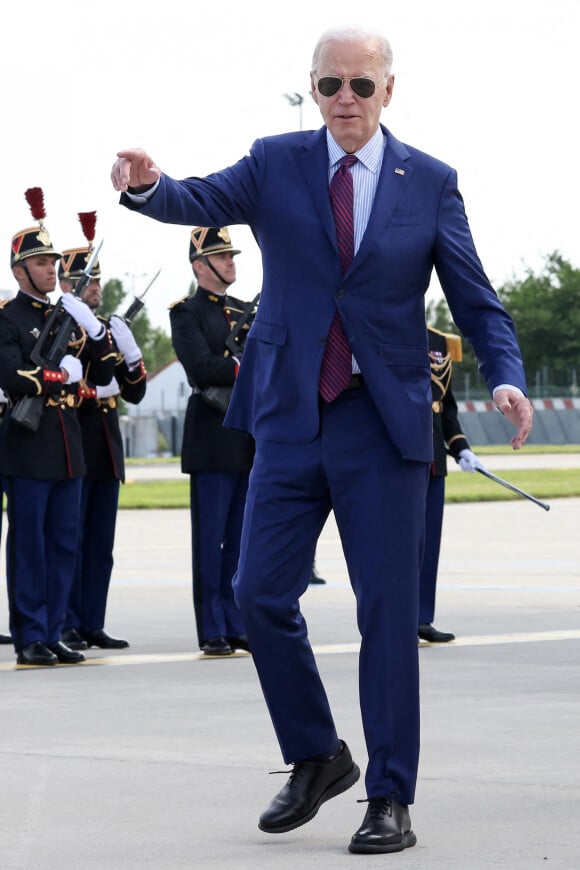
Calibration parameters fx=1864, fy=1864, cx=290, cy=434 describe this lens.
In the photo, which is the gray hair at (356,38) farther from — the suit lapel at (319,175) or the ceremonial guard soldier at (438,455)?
the ceremonial guard soldier at (438,455)

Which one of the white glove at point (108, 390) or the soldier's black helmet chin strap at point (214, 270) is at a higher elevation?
the soldier's black helmet chin strap at point (214, 270)

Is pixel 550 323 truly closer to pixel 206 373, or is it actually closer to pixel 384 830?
pixel 206 373

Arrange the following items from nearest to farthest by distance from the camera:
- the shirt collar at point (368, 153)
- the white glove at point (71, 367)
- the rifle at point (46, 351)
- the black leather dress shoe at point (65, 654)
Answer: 1. the shirt collar at point (368, 153)
2. the black leather dress shoe at point (65, 654)
3. the rifle at point (46, 351)
4. the white glove at point (71, 367)

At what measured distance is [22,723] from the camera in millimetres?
7121

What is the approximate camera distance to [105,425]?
10148mm

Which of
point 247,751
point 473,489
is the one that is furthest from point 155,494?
point 247,751

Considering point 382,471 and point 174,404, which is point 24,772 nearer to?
point 382,471

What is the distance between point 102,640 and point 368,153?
5.27 metres

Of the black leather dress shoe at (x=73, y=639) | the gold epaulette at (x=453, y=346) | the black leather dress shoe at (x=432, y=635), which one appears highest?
the gold epaulette at (x=453, y=346)

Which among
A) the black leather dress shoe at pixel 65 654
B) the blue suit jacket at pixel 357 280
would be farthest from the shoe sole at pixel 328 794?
the black leather dress shoe at pixel 65 654

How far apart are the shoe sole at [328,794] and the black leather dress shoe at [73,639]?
190 inches

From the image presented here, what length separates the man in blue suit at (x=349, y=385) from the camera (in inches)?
197

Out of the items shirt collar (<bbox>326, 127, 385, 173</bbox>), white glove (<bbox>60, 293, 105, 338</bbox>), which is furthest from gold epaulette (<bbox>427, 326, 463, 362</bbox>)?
shirt collar (<bbox>326, 127, 385, 173</bbox>)

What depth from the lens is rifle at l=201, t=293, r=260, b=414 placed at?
9703 millimetres
